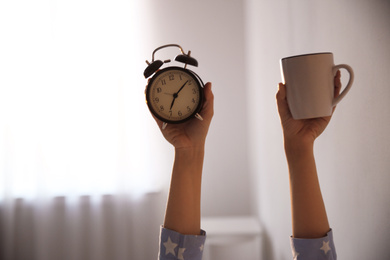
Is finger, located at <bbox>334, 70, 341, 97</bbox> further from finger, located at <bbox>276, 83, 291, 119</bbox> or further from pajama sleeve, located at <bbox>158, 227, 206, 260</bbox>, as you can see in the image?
pajama sleeve, located at <bbox>158, 227, 206, 260</bbox>

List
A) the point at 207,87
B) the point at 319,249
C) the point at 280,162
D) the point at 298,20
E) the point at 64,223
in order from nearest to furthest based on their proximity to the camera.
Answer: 1. the point at 319,249
2. the point at 207,87
3. the point at 298,20
4. the point at 280,162
5. the point at 64,223

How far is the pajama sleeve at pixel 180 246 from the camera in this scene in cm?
77

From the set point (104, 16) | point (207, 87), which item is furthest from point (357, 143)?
point (104, 16)

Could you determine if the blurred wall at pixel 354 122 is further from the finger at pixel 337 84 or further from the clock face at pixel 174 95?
the clock face at pixel 174 95

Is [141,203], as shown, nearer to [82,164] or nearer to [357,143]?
[82,164]

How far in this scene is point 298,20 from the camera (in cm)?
129

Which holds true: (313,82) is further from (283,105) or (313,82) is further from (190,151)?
(190,151)

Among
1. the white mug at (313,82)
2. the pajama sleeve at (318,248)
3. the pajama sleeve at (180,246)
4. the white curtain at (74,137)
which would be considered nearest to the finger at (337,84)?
the white mug at (313,82)

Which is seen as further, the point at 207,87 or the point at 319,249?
the point at 207,87

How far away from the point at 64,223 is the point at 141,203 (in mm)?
547

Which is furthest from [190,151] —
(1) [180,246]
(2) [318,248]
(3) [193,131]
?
(2) [318,248]

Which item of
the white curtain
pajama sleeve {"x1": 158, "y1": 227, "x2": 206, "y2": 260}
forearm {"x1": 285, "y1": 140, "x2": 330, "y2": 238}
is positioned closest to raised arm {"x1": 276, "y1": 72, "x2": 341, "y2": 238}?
forearm {"x1": 285, "y1": 140, "x2": 330, "y2": 238}

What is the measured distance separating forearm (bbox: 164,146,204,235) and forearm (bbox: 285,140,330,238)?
21 centimetres

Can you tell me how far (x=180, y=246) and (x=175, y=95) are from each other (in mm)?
322
